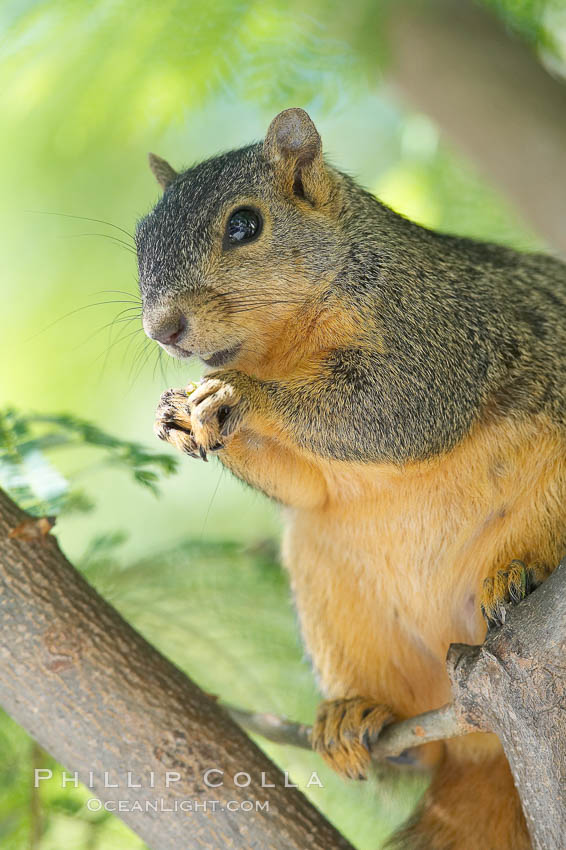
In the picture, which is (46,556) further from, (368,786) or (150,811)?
(368,786)

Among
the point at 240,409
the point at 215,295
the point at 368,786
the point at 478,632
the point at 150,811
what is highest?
the point at 215,295

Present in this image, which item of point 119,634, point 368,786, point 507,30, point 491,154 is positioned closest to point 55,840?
point 119,634

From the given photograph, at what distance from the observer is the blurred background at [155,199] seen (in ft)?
7.52

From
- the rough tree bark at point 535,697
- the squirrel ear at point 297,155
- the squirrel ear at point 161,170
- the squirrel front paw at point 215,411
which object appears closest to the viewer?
the rough tree bark at point 535,697

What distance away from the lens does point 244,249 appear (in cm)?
197

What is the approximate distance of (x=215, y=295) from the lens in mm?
1906

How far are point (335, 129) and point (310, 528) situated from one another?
8.83 ft

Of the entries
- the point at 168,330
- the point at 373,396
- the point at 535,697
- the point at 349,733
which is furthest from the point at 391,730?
the point at 168,330

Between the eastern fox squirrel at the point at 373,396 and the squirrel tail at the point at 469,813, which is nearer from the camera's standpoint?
the eastern fox squirrel at the point at 373,396

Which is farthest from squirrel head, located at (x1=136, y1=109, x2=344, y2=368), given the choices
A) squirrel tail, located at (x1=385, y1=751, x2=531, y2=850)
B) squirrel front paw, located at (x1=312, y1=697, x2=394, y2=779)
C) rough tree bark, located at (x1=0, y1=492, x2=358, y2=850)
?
squirrel tail, located at (x1=385, y1=751, x2=531, y2=850)

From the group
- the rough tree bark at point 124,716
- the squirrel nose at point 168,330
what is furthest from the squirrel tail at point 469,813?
the squirrel nose at point 168,330

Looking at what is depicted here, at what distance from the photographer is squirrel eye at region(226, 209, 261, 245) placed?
1.99 m

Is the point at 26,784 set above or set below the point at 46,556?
below

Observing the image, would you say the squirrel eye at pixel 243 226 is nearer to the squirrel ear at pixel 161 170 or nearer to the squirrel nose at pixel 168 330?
the squirrel nose at pixel 168 330
